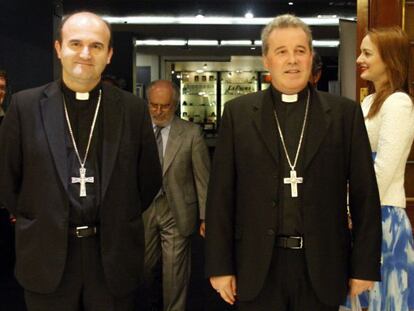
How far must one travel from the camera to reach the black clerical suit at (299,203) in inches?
90.0

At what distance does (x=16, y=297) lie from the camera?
207 inches

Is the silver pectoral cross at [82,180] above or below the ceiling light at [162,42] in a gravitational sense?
below

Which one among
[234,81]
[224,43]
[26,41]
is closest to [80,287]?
[26,41]

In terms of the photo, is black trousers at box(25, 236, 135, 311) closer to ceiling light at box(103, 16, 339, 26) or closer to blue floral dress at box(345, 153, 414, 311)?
blue floral dress at box(345, 153, 414, 311)

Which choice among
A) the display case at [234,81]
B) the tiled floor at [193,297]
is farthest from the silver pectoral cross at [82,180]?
the display case at [234,81]

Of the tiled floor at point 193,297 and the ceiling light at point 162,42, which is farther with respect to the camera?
the ceiling light at point 162,42

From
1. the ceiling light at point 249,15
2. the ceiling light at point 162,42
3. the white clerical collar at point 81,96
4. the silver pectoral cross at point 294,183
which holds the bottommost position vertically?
the silver pectoral cross at point 294,183

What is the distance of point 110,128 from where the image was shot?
96.2 inches

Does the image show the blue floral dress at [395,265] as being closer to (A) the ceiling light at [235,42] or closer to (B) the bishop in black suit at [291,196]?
(B) the bishop in black suit at [291,196]

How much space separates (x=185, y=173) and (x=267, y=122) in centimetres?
190

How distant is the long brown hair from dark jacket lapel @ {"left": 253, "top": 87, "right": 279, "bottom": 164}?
866 millimetres

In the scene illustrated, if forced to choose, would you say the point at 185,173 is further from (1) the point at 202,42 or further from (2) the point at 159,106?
(1) the point at 202,42

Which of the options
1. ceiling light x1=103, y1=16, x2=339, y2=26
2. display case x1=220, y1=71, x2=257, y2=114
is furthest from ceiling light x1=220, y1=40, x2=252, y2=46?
ceiling light x1=103, y1=16, x2=339, y2=26

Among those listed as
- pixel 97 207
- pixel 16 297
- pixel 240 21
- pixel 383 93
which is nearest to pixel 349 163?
pixel 383 93
